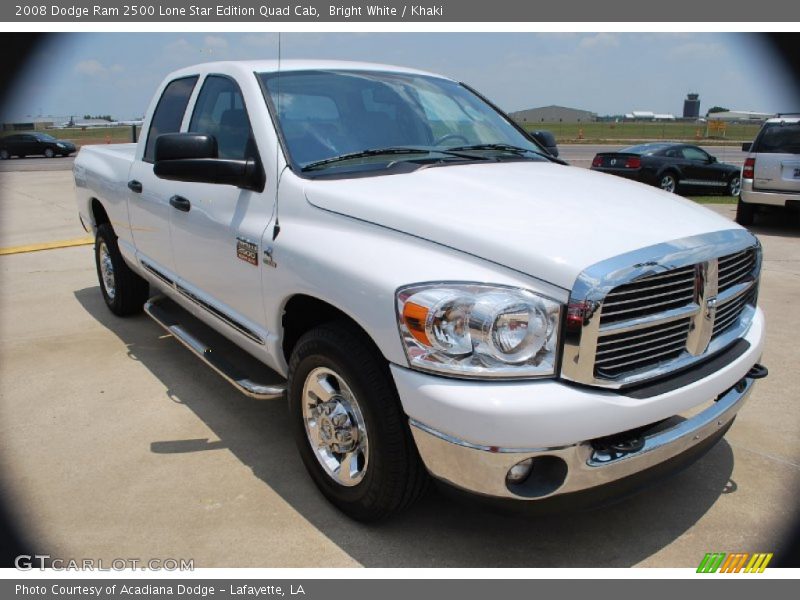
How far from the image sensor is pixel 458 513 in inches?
116

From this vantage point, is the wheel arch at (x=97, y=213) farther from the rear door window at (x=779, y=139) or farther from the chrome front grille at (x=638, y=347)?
the rear door window at (x=779, y=139)

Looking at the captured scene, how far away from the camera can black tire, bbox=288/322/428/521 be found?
2.46 m

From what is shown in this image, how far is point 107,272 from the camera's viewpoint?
5.77m

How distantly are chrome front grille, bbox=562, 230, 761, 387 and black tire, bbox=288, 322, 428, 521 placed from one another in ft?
2.14

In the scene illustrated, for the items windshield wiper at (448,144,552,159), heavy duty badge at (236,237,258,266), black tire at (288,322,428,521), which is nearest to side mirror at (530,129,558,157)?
windshield wiper at (448,144,552,159)

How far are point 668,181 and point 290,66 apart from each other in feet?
46.4

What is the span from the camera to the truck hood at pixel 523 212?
7.61ft

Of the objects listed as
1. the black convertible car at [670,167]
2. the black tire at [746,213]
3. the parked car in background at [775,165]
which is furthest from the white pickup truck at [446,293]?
the black convertible car at [670,167]

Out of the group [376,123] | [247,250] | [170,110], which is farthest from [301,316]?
[170,110]

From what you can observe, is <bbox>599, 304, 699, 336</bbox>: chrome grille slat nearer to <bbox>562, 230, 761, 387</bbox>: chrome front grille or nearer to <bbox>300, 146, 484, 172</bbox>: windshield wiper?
<bbox>562, 230, 761, 387</bbox>: chrome front grille

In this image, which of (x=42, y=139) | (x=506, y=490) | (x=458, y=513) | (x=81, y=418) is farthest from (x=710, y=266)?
(x=42, y=139)

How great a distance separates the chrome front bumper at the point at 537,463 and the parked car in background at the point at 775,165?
8.92 meters

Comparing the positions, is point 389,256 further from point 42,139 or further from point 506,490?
point 42,139

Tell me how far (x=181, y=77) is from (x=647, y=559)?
392cm
